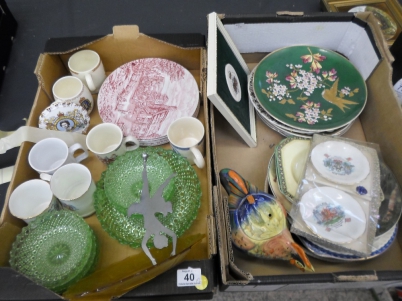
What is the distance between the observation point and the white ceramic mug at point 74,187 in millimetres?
610

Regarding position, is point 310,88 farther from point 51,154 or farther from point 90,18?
point 90,18

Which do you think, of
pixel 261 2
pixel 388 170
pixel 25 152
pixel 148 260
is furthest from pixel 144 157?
pixel 261 2

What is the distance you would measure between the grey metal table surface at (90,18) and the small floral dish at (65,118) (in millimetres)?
277

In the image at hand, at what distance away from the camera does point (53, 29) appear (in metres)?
1.07

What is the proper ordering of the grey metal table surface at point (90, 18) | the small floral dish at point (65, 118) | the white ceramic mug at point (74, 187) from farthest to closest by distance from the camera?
1. the grey metal table surface at point (90, 18)
2. the small floral dish at point (65, 118)
3. the white ceramic mug at point (74, 187)

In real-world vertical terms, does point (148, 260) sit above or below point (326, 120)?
below

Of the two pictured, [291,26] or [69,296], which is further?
[291,26]

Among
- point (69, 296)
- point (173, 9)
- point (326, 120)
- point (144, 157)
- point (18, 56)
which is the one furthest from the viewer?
point (173, 9)

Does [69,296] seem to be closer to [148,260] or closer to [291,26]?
[148,260]

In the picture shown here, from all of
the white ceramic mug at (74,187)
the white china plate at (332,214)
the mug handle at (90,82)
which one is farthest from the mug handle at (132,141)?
the white china plate at (332,214)

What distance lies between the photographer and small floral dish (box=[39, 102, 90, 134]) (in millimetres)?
724

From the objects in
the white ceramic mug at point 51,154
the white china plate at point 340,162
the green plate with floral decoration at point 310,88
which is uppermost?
the green plate with floral decoration at point 310,88

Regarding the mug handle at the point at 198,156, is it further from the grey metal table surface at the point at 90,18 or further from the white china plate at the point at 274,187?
the grey metal table surface at the point at 90,18

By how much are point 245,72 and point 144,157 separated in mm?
421
